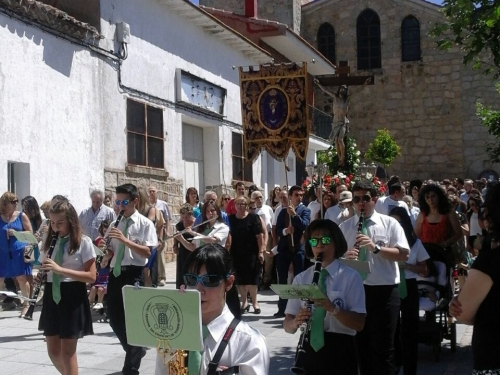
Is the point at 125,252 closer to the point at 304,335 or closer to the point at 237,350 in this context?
the point at 304,335

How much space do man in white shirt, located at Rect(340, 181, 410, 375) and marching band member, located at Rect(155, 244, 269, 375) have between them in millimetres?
2635

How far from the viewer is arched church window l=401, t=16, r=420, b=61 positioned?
35906 mm

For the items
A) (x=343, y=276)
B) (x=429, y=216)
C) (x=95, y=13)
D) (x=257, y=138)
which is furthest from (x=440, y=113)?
(x=343, y=276)

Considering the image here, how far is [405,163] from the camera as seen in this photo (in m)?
36.1

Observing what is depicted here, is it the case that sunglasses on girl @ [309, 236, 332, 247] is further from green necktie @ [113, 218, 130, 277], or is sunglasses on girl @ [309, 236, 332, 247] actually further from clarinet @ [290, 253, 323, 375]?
green necktie @ [113, 218, 130, 277]

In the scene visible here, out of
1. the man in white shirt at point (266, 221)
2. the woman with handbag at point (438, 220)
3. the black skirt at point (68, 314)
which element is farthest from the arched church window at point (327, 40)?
the black skirt at point (68, 314)

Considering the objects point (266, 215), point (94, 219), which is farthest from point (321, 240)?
point (266, 215)

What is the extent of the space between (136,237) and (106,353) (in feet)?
6.01

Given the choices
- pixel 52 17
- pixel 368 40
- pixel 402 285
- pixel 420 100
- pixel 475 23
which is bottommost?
pixel 402 285

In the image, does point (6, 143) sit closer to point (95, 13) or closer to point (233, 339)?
point (95, 13)

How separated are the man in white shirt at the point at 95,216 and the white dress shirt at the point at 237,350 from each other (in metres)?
8.77

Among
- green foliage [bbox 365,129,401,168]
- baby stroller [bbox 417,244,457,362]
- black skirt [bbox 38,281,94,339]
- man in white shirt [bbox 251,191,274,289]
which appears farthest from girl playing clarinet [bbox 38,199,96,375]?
green foliage [bbox 365,129,401,168]

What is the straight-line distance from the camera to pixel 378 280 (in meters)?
6.16

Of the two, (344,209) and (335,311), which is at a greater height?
(344,209)
